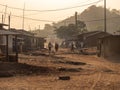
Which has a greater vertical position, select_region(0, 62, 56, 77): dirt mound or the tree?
the tree

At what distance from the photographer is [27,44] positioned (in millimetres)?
64688

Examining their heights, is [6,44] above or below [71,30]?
below

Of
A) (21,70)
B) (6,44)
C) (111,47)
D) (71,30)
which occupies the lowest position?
(21,70)

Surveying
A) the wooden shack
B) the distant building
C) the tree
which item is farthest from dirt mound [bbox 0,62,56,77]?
the tree

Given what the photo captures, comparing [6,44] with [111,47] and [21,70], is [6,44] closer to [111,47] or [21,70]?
[21,70]

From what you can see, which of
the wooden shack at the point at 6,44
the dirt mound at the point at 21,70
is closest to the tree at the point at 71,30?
the wooden shack at the point at 6,44

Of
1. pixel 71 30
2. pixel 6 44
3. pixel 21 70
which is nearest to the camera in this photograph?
pixel 21 70

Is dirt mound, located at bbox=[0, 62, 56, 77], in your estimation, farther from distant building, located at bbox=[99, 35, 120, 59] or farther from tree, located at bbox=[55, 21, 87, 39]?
tree, located at bbox=[55, 21, 87, 39]

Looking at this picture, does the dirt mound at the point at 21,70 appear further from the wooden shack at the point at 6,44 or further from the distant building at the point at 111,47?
the distant building at the point at 111,47

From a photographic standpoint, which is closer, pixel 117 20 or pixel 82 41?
pixel 82 41

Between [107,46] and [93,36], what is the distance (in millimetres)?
29372

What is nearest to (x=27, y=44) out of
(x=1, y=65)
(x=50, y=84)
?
(x=1, y=65)

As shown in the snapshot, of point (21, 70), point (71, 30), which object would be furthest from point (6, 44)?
point (71, 30)

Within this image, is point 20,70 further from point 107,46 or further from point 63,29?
point 63,29
